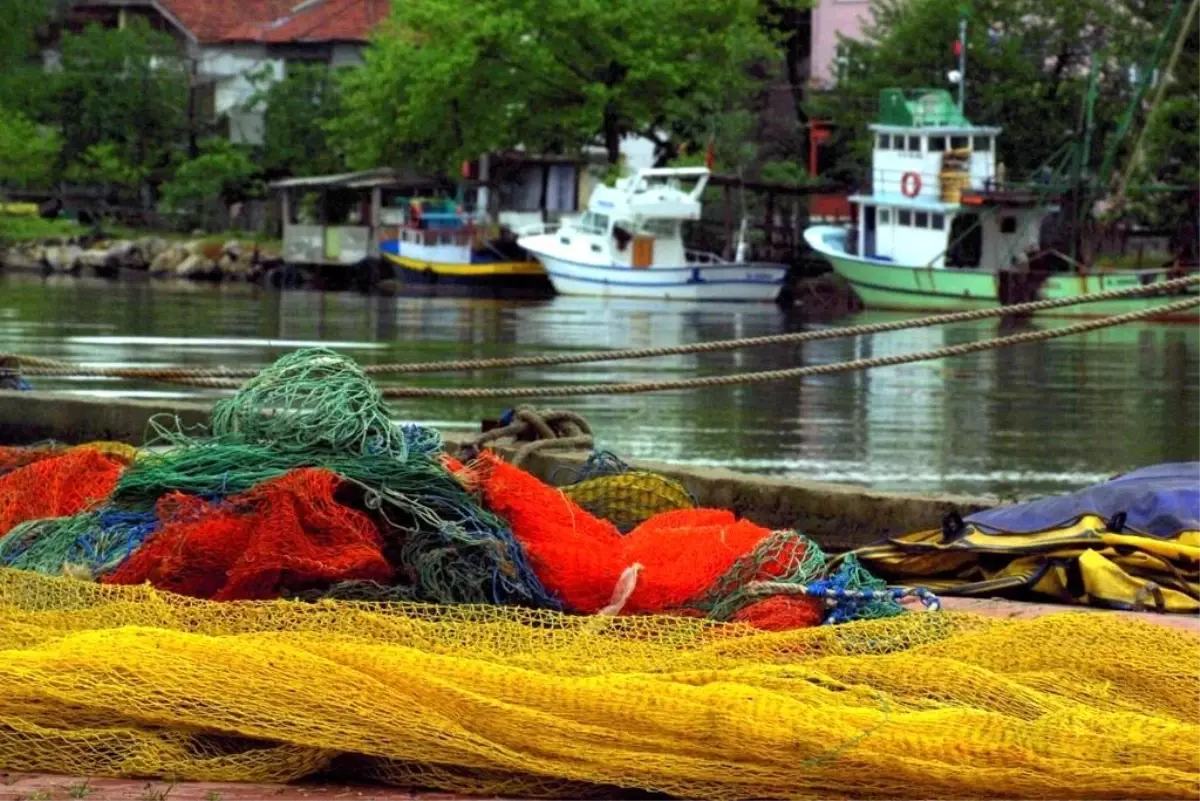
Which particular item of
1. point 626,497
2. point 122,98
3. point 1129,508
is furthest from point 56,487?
point 122,98

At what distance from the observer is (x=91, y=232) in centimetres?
6138

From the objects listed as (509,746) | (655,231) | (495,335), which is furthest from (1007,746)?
(655,231)

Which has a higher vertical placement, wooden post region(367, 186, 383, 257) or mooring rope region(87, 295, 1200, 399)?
wooden post region(367, 186, 383, 257)

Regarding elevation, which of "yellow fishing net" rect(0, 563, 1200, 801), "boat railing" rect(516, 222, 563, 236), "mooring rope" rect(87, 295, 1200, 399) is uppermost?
"boat railing" rect(516, 222, 563, 236)

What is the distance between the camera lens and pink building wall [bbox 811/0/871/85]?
5694cm

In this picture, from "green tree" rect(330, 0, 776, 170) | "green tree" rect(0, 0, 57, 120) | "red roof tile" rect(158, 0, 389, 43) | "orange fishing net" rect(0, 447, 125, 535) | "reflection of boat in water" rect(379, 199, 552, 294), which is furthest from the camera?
"red roof tile" rect(158, 0, 389, 43)

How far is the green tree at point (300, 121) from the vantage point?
61.8 meters

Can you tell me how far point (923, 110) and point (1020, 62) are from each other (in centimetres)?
468

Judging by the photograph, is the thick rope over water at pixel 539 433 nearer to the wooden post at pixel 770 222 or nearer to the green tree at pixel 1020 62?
the green tree at pixel 1020 62

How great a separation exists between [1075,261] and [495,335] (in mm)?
16855

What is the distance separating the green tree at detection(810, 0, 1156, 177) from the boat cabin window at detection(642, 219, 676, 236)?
16.6ft

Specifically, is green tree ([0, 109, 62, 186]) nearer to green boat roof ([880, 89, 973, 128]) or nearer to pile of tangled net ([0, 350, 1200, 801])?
green boat roof ([880, 89, 973, 128])

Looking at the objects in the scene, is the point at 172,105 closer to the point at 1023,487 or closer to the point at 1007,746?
the point at 1023,487

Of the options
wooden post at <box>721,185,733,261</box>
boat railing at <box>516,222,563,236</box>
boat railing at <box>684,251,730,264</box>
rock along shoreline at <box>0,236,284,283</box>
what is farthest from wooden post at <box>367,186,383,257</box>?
wooden post at <box>721,185,733,261</box>
